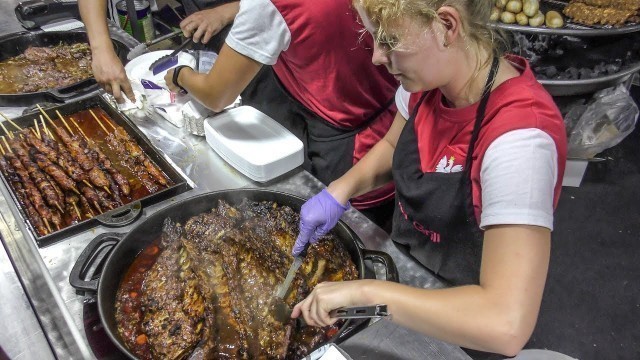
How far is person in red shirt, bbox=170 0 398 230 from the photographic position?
2.30 meters

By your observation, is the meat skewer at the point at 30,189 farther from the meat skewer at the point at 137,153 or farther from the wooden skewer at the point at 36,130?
the meat skewer at the point at 137,153

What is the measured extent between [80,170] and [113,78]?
0.63 m

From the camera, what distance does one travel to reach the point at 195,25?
11.2 ft

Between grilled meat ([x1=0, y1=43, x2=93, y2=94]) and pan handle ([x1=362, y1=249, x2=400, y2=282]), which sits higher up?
pan handle ([x1=362, y1=249, x2=400, y2=282])

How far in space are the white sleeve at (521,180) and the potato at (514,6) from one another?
12.3 feet

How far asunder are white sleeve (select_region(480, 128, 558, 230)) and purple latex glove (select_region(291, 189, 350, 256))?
2.07 ft

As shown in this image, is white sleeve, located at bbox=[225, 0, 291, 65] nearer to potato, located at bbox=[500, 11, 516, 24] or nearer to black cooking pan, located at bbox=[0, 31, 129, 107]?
black cooking pan, located at bbox=[0, 31, 129, 107]

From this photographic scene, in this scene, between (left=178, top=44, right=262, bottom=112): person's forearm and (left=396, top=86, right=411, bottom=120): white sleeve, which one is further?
(left=178, top=44, right=262, bottom=112): person's forearm

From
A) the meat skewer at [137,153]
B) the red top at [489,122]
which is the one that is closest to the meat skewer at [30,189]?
the meat skewer at [137,153]

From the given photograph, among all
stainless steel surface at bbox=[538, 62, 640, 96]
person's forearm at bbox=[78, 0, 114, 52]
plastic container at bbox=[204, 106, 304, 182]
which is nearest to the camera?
plastic container at bbox=[204, 106, 304, 182]

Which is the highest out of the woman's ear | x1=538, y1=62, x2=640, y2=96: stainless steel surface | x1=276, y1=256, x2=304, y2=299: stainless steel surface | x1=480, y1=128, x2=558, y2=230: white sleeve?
the woman's ear

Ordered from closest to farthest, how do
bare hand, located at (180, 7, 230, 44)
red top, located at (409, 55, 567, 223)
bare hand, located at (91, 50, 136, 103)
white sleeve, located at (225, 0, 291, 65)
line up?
1. red top, located at (409, 55, 567, 223)
2. white sleeve, located at (225, 0, 291, 65)
3. bare hand, located at (91, 50, 136, 103)
4. bare hand, located at (180, 7, 230, 44)

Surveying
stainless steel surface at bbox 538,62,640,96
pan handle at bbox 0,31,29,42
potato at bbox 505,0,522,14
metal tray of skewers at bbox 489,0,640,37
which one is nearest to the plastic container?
pan handle at bbox 0,31,29,42

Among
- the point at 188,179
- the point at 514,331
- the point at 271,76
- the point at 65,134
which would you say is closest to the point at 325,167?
the point at 271,76
